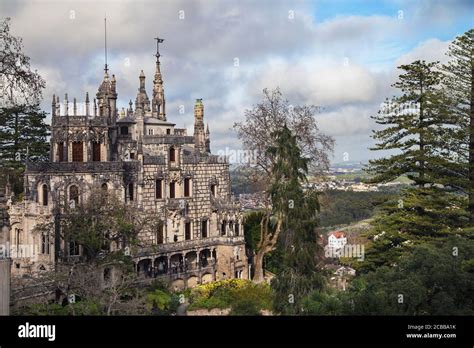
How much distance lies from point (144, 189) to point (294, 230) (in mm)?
16162

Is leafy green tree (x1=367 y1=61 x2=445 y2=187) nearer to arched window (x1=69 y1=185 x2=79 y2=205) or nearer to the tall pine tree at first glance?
the tall pine tree

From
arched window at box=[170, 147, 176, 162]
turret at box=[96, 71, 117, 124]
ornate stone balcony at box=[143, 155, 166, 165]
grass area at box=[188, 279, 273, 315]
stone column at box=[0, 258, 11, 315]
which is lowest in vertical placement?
grass area at box=[188, 279, 273, 315]

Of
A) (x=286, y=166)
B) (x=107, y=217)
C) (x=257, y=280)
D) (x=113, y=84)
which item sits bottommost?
(x=257, y=280)

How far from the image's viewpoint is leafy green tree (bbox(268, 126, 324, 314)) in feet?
70.0

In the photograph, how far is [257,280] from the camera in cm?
3534

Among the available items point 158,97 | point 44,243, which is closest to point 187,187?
point 44,243

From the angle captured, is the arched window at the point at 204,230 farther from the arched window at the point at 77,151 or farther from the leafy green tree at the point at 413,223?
the leafy green tree at the point at 413,223

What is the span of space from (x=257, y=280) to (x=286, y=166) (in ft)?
44.0

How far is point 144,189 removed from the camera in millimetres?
36344

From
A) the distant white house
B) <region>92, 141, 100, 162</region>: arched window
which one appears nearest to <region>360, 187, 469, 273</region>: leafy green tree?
the distant white house

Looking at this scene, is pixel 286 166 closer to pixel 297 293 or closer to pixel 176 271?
pixel 297 293

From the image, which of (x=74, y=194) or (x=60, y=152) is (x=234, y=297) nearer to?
(x=74, y=194)

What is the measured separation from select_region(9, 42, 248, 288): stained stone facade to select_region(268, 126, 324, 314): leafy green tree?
42.0 ft
